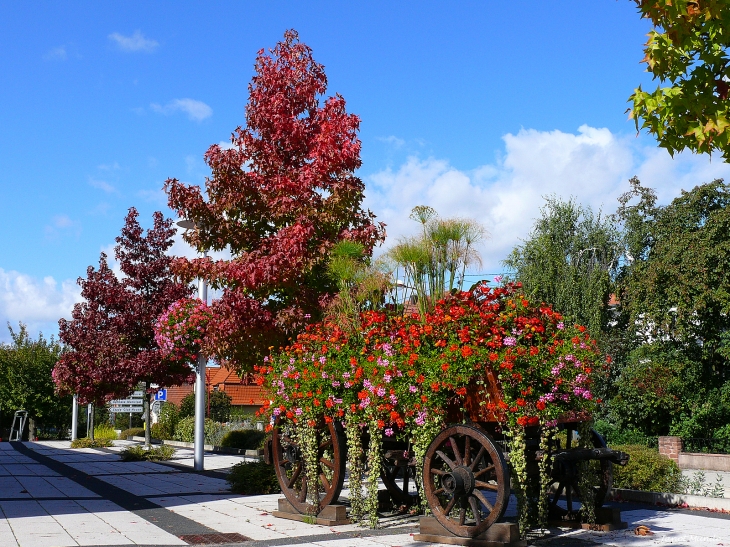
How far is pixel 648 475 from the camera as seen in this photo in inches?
442

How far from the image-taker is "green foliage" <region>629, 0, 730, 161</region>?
4723mm

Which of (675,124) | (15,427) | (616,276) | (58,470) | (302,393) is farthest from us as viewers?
(15,427)

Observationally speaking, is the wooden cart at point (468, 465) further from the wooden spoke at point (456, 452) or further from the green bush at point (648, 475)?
the green bush at point (648, 475)

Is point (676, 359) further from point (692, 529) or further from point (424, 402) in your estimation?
point (424, 402)

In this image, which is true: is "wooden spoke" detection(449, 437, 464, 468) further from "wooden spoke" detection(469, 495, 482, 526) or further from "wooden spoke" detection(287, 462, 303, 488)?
"wooden spoke" detection(287, 462, 303, 488)

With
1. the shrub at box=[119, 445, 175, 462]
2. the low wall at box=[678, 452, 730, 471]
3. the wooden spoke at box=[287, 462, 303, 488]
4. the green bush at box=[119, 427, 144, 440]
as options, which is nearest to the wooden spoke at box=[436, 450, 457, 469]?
the wooden spoke at box=[287, 462, 303, 488]

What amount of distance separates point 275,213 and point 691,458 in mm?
10359

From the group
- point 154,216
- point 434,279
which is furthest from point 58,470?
point 434,279

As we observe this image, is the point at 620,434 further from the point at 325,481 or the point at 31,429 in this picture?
the point at 31,429

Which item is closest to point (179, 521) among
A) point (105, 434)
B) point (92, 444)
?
point (92, 444)

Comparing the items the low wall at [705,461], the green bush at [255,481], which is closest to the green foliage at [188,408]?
the green bush at [255,481]

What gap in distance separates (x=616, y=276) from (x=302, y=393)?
1644 centimetres

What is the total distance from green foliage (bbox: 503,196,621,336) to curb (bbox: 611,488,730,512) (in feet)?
35.3

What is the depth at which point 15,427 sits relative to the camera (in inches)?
1433
